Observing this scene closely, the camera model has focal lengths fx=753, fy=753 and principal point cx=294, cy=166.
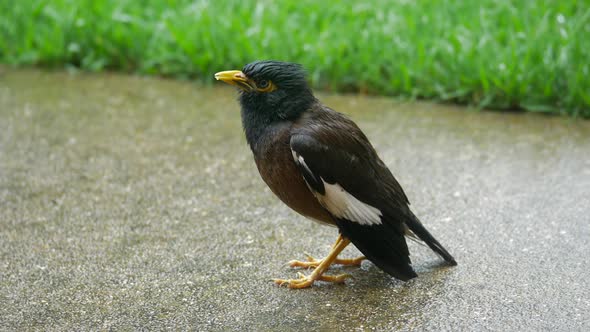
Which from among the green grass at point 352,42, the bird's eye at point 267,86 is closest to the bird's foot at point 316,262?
the bird's eye at point 267,86

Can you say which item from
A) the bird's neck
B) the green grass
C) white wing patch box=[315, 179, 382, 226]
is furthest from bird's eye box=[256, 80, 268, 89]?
the green grass

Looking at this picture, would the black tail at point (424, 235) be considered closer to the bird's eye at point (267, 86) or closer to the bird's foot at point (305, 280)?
the bird's foot at point (305, 280)

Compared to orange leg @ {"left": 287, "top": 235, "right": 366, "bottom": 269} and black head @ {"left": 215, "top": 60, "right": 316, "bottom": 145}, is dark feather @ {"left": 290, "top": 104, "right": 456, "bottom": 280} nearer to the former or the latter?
black head @ {"left": 215, "top": 60, "right": 316, "bottom": 145}

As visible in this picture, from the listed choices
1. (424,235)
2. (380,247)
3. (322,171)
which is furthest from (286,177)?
(424,235)

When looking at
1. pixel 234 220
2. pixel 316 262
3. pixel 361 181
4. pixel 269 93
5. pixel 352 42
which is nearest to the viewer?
pixel 361 181

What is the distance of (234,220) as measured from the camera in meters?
4.66

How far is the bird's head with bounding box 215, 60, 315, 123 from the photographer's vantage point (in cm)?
394

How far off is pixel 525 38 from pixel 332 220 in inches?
134

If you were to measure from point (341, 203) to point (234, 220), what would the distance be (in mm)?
1108

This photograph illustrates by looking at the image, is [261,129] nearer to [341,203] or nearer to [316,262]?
[341,203]

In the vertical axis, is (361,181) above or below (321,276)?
above

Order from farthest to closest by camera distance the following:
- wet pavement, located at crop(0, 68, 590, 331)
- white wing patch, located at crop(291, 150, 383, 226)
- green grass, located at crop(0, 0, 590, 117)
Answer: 1. green grass, located at crop(0, 0, 590, 117)
2. white wing patch, located at crop(291, 150, 383, 226)
3. wet pavement, located at crop(0, 68, 590, 331)

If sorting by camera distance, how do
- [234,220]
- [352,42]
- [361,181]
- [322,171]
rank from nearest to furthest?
1. [322,171]
2. [361,181]
3. [234,220]
4. [352,42]

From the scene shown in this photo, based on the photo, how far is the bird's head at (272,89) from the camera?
3.94 metres
